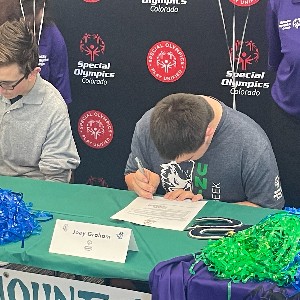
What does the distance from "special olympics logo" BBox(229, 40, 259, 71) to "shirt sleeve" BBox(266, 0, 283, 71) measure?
0.73ft

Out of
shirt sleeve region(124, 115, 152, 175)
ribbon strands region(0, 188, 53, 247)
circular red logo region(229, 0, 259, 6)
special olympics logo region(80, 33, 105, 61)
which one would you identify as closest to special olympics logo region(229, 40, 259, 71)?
circular red logo region(229, 0, 259, 6)

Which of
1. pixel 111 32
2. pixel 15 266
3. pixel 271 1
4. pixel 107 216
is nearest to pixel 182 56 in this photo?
pixel 111 32

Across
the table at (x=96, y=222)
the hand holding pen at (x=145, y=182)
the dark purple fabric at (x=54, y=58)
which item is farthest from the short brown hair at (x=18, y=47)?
the dark purple fabric at (x=54, y=58)

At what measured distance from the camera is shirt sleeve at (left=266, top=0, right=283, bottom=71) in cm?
244

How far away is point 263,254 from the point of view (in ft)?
3.91

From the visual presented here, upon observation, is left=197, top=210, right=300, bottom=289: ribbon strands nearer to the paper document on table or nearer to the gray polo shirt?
the paper document on table

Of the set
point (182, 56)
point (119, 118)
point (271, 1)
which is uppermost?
point (271, 1)

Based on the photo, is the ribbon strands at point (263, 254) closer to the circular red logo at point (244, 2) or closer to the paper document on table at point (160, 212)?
the paper document on table at point (160, 212)

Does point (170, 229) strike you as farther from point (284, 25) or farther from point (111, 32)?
point (111, 32)

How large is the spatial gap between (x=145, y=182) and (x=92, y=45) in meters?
1.45

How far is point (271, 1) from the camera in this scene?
7.96 feet

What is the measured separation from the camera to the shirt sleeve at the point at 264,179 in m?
1.87

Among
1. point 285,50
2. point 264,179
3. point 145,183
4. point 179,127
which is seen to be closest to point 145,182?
point 145,183

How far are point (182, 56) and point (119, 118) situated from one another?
0.51m
